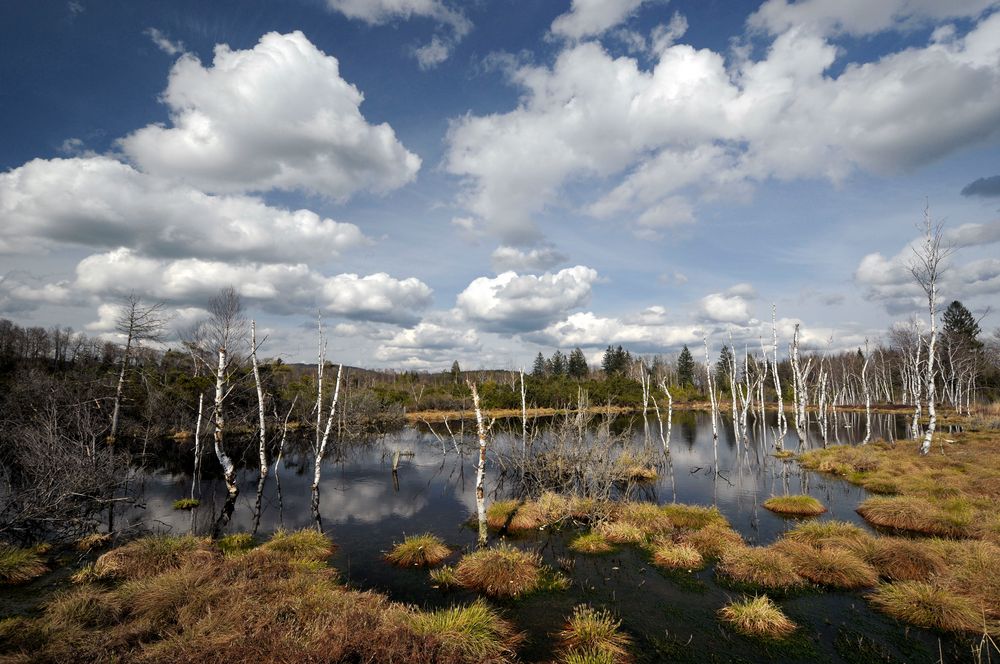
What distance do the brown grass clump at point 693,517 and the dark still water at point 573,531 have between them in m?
0.95

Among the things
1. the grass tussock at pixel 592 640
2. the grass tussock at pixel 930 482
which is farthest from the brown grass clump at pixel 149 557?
the grass tussock at pixel 930 482

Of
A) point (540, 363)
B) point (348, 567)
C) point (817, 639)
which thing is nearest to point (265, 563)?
point (348, 567)

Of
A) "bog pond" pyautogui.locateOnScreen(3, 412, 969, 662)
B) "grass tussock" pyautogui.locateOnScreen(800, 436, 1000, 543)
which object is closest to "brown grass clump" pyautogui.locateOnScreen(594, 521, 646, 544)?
"bog pond" pyautogui.locateOnScreen(3, 412, 969, 662)

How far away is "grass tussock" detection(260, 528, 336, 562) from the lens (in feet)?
46.9

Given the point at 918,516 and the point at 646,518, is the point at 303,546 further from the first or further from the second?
the point at 918,516

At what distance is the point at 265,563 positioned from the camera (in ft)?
41.1

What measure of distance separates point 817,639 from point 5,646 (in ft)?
52.7

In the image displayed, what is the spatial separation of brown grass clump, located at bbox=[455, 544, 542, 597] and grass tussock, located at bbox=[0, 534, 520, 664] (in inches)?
74.5

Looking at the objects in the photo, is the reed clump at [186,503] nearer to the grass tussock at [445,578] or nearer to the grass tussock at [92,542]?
the grass tussock at [92,542]

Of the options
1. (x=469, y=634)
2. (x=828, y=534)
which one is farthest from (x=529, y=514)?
(x=828, y=534)

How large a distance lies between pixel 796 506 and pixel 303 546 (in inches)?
801

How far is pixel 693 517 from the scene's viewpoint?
696 inches

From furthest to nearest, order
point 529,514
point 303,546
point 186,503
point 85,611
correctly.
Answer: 1. point 186,503
2. point 529,514
3. point 303,546
4. point 85,611

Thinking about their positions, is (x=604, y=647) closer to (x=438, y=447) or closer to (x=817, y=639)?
(x=817, y=639)
